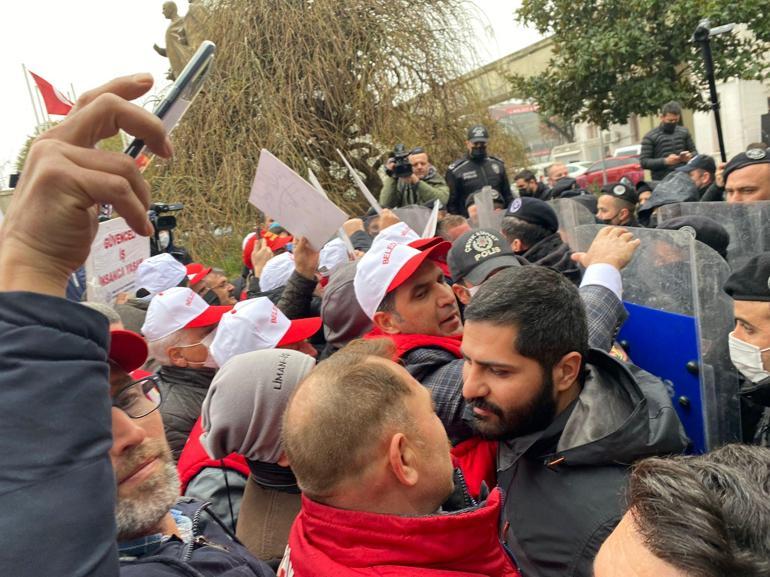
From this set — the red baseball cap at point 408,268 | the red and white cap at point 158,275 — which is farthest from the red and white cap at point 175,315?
the red and white cap at point 158,275

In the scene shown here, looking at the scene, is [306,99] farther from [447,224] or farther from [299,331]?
[299,331]

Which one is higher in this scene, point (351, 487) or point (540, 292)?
point (540, 292)

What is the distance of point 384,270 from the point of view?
2.58 m

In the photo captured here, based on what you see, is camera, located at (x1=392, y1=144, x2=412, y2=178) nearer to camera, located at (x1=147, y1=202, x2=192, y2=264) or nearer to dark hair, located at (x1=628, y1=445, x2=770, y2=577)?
camera, located at (x1=147, y1=202, x2=192, y2=264)

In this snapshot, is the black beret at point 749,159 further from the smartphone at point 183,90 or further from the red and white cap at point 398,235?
the smartphone at point 183,90

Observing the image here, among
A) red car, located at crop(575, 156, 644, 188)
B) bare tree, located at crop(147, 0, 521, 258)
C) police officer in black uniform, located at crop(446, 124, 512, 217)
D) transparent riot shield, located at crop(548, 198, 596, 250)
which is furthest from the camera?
red car, located at crop(575, 156, 644, 188)

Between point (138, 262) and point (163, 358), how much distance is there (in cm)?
90

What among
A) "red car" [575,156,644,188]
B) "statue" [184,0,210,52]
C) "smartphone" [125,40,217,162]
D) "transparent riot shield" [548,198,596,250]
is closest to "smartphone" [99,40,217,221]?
"smartphone" [125,40,217,162]

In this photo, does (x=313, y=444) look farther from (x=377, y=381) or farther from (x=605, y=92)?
(x=605, y=92)

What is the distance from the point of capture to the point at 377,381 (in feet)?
4.68

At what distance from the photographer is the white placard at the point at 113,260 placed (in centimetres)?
334

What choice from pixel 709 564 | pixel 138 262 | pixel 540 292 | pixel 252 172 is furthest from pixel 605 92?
pixel 709 564

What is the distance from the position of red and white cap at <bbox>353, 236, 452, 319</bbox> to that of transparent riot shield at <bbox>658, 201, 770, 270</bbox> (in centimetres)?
139

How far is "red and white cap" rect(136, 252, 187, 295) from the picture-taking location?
4.36 metres
